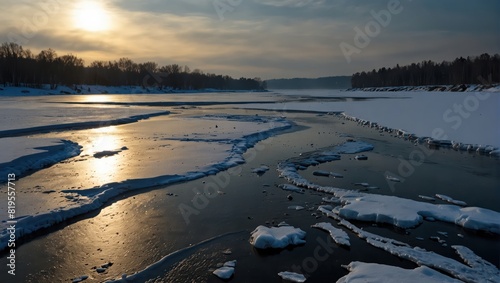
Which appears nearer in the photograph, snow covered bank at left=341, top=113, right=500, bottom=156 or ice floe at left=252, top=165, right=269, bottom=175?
ice floe at left=252, top=165, right=269, bottom=175

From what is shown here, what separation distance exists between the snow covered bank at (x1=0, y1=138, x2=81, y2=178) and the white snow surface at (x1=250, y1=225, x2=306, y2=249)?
28.2 feet

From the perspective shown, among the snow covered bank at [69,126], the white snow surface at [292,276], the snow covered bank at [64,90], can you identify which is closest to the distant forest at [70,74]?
the snow covered bank at [64,90]

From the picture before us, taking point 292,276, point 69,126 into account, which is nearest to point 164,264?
point 292,276

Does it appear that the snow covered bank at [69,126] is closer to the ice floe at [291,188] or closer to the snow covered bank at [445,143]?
the ice floe at [291,188]

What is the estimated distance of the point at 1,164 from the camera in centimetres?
1140

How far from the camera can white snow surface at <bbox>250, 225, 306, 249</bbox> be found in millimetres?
6969

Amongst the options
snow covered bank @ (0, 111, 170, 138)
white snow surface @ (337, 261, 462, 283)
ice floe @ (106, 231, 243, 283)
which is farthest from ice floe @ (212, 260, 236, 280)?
snow covered bank @ (0, 111, 170, 138)

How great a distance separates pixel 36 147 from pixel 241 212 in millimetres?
10607

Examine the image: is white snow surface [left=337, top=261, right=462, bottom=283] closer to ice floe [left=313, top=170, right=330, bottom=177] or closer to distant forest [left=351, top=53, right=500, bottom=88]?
ice floe [left=313, top=170, right=330, bottom=177]

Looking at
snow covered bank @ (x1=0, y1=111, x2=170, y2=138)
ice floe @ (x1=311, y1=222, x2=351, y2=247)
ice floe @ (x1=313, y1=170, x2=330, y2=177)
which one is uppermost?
snow covered bank @ (x1=0, y1=111, x2=170, y2=138)

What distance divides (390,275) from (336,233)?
1910 mm

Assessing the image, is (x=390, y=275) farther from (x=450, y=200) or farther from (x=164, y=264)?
(x=450, y=200)

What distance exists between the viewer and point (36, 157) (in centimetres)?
1302

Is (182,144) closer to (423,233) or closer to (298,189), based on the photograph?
(298,189)
